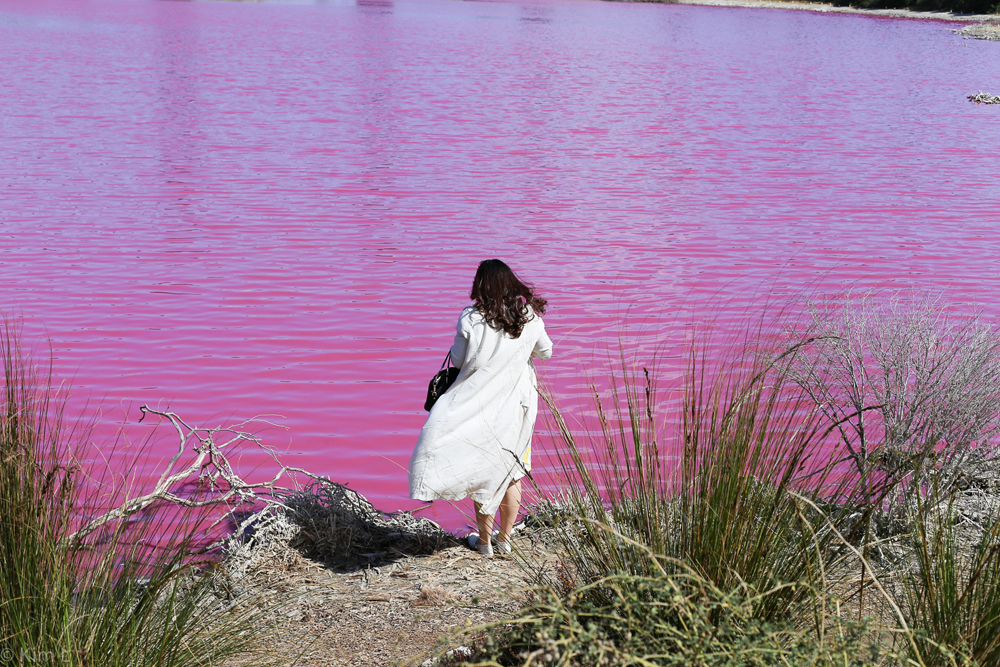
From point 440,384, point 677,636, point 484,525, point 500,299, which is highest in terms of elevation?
point 500,299

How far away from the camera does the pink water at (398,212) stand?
314 inches

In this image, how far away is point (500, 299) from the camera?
4.74 meters

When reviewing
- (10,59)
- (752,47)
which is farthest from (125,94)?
(752,47)

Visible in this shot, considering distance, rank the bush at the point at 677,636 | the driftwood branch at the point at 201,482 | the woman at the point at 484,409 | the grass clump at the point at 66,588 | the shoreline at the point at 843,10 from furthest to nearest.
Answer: the shoreline at the point at 843,10, the woman at the point at 484,409, the driftwood branch at the point at 201,482, the grass clump at the point at 66,588, the bush at the point at 677,636

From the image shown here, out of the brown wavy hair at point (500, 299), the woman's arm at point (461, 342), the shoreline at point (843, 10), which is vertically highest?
the shoreline at point (843, 10)

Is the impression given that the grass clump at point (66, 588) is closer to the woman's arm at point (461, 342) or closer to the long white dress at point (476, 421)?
the long white dress at point (476, 421)

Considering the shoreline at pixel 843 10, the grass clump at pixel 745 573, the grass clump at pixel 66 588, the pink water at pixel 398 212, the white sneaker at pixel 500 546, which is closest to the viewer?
the grass clump at pixel 745 573

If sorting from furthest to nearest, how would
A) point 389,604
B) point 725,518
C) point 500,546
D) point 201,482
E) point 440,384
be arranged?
point 201,482 < point 440,384 < point 500,546 < point 389,604 < point 725,518

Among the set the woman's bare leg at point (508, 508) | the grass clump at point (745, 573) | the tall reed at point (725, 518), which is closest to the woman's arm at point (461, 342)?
the woman's bare leg at point (508, 508)

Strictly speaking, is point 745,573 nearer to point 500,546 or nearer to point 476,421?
point 500,546

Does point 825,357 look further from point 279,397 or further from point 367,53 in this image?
point 367,53

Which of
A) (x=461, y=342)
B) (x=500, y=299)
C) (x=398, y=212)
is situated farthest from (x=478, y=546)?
(x=398, y=212)

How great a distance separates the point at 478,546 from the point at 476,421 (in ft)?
2.01

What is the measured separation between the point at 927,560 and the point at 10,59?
102ft
